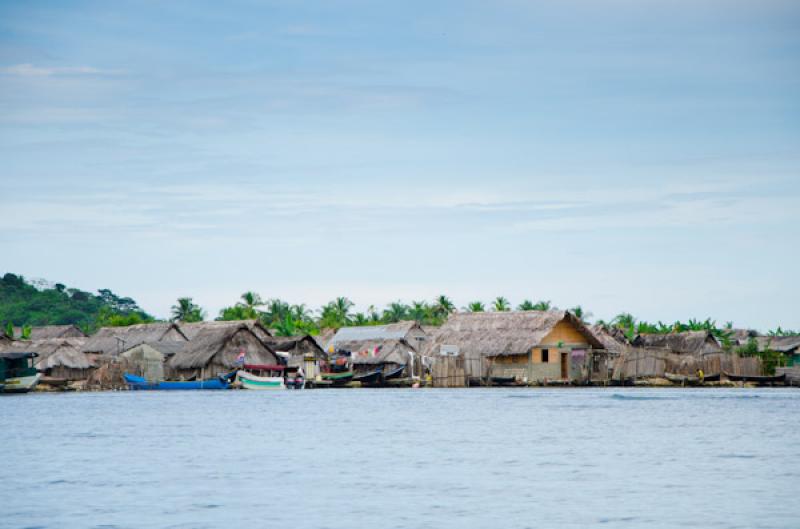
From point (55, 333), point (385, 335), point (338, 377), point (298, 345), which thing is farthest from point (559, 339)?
point (55, 333)

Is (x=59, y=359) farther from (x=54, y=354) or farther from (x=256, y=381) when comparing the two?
(x=256, y=381)

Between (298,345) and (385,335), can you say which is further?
(385,335)

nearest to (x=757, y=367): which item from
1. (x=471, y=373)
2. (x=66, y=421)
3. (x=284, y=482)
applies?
(x=471, y=373)

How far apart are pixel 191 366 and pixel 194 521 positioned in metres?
65.3

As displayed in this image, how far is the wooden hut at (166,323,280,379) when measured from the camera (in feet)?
274

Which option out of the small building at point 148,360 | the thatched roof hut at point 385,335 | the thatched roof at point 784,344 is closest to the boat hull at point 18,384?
the small building at point 148,360

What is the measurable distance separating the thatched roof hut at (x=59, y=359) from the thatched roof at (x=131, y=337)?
6291 mm

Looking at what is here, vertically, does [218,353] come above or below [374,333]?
below

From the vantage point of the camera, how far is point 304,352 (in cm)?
9238

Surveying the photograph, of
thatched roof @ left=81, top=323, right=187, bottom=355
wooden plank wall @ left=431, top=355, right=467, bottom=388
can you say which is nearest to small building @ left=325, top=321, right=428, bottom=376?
wooden plank wall @ left=431, top=355, right=467, bottom=388

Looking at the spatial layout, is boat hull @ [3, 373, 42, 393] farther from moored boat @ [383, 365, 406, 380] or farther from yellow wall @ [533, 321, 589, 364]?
yellow wall @ [533, 321, 589, 364]

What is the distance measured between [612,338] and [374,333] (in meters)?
18.8

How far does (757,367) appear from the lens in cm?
7219

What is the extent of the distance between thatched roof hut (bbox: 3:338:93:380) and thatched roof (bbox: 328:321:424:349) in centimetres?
2017
